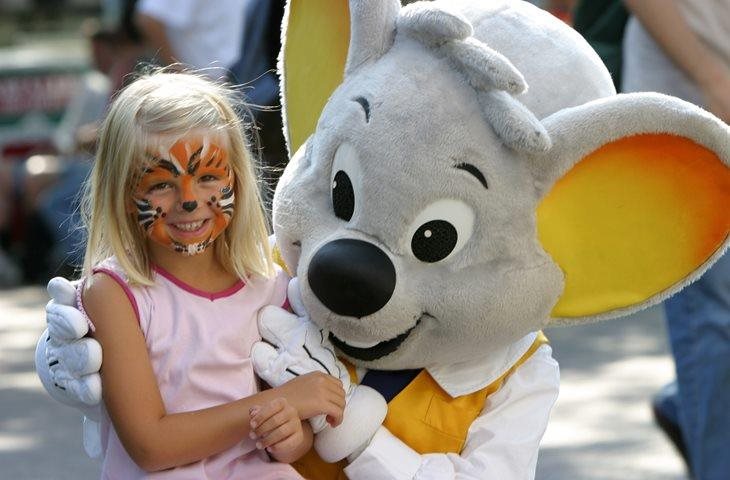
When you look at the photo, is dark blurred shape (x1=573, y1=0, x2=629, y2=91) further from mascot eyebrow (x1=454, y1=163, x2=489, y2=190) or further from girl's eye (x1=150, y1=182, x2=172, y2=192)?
girl's eye (x1=150, y1=182, x2=172, y2=192)

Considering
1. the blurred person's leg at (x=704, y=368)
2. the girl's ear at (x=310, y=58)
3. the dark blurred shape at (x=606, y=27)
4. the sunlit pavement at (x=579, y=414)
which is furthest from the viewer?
the sunlit pavement at (x=579, y=414)

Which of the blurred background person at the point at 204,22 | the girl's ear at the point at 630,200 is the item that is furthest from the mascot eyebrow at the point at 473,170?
the blurred background person at the point at 204,22

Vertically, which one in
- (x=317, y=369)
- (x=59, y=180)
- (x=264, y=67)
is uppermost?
(x=317, y=369)

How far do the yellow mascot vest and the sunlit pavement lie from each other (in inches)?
87.4

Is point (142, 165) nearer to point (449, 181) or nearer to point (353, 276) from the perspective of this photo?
point (353, 276)

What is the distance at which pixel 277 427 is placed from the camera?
3.06 metres

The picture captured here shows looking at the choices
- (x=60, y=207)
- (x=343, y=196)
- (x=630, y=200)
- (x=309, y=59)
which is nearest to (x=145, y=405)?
(x=343, y=196)

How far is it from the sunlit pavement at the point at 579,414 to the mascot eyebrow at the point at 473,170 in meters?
2.55

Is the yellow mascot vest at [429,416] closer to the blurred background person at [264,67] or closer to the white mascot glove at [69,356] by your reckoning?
the white mascot glove at [69,356]

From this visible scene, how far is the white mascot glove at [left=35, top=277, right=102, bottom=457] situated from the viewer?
10.1ft

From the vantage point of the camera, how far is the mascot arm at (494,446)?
3.22 metres

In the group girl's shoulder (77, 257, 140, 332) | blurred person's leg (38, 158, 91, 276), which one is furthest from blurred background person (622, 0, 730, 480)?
blurred person's leg (38, 158, 91, 276)

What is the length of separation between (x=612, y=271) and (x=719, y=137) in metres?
0.34

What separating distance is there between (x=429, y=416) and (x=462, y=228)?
0.42 m
